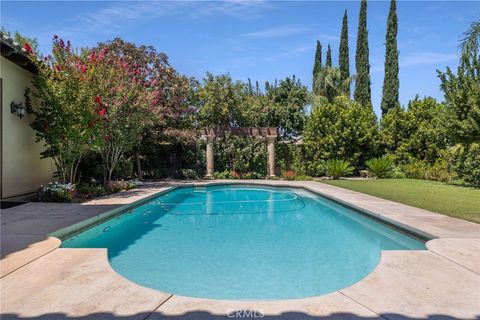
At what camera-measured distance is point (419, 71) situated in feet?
49.4

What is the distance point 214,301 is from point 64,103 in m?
8.15

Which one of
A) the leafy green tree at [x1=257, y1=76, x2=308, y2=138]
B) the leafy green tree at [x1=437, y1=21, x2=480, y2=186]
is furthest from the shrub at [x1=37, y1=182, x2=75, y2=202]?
the leafy green tree at [x1=257, y1=76, x2=308, y2=138]

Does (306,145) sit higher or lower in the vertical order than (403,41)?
lower

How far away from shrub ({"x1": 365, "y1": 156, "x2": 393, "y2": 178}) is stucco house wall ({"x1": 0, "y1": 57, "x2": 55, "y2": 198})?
15359 millimetres

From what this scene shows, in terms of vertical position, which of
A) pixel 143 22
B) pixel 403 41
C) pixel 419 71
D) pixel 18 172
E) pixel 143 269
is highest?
pixel 403 41

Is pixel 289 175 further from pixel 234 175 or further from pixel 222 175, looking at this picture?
pixel 222 175

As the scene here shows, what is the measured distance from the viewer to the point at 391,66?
25406 mm

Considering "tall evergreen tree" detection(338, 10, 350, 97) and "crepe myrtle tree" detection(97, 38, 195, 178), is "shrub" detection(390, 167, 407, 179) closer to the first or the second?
"crepe myrtle tree" detection(97, 38, 195, 178)

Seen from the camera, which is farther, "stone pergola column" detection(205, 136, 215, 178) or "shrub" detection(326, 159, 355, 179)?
"stone pergola column" detection(205, 136, 215, 178)

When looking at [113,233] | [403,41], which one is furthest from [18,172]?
[403,41]

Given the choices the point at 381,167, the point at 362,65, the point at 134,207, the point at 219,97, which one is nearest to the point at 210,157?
the point at 219,97

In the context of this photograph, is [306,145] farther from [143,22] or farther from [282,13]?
[143,22]

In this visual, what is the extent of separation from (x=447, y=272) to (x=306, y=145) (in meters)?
15.6

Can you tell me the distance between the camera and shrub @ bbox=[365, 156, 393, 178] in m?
17.8
